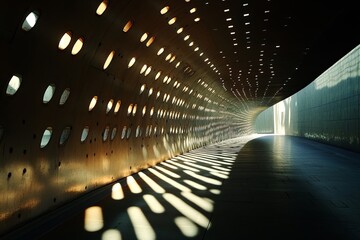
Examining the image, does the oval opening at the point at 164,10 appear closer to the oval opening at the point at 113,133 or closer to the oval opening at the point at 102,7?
the oval opening at the point at 102,7

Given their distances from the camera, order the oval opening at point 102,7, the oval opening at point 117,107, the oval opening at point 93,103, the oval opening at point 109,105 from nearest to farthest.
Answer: the oval opening at point 102,7
the oval opening at point 93,103
the oval opening at point 109,105
the oval opening at point 117,107

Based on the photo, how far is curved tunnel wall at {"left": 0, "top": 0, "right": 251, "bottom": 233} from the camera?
6020 mm

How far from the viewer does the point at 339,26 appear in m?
12.5

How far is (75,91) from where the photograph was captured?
8266 mm

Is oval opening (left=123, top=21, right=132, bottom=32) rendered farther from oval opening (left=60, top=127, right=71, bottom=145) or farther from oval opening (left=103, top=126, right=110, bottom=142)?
oval opening (left=103, top=126, right=110, bottom=142)

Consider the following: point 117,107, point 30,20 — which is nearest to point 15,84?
point 30,20

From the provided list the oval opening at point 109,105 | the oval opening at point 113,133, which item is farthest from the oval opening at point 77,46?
the oval opening at point 113,133

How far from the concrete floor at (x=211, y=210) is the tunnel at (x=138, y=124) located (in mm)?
38

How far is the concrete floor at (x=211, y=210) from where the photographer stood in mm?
6371

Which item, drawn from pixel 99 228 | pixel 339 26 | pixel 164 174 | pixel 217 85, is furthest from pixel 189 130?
pixel 99 228

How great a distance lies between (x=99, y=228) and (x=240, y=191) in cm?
504

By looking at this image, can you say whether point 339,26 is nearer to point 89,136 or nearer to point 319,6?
point 319,6

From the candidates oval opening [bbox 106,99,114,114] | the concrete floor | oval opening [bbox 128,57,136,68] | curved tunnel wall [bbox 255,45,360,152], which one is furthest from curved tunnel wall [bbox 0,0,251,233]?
curved tunnel wall [bbox 255,45,360,152]

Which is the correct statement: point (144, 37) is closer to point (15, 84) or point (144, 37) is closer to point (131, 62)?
point (131, 62)
